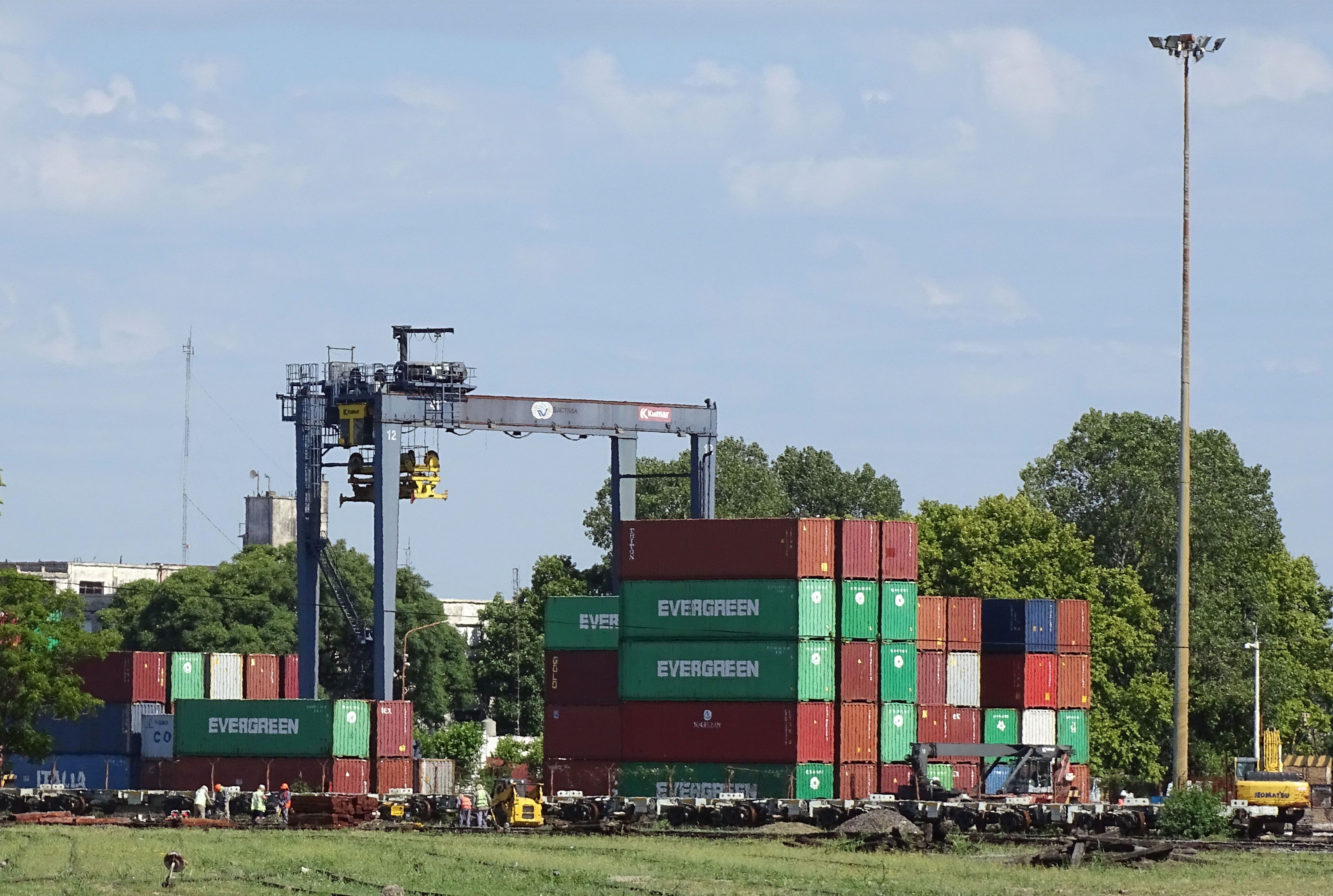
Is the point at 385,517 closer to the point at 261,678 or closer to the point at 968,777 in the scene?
the point at 261,678

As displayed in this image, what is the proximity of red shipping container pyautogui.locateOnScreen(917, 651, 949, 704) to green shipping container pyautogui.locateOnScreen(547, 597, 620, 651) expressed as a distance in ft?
28.8

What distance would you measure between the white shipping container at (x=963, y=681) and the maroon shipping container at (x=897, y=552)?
17.8 feet

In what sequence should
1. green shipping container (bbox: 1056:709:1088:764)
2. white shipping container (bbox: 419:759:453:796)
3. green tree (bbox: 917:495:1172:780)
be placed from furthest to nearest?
green tree (bbox: 917:495:1172:780) < white shipping container (bbox: 419:759:453:796) < green shipping container (bbox: 1056:709:1088:764)

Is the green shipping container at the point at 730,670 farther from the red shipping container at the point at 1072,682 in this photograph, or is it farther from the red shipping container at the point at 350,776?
the red shipping container at the point at 1072,682

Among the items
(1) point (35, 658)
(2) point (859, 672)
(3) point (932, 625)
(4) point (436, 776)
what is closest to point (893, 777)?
(2) point (859, 672)

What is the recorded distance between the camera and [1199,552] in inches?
3723

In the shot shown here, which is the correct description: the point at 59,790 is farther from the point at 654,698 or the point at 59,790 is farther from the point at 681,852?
the point at 681,852

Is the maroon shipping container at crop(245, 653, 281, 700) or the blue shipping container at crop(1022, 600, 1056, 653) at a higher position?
the blue shipping container at crop(1022, 600, 1056, 653)

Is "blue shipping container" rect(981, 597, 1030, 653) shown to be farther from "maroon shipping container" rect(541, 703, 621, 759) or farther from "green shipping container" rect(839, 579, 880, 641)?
"maroon shipping container" rect(541, 703, 621, 759)

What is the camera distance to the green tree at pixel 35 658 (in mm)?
63531

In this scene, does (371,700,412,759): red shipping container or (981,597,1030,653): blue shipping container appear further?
(981,597,1030,653): blue shipping container

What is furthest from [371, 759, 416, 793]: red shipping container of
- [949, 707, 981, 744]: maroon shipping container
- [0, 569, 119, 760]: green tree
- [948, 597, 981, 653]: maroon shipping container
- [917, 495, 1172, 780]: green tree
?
[917, 495, 1172, 780]: green tree

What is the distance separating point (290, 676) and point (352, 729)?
49.6ft

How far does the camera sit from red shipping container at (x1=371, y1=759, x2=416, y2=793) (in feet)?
211
